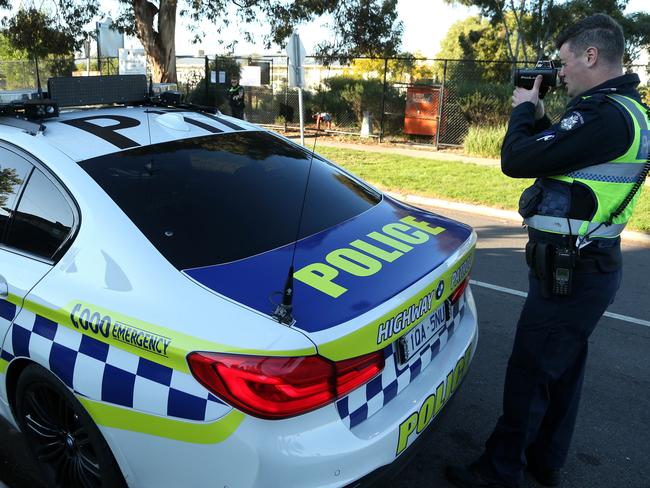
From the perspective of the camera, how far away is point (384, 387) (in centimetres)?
192

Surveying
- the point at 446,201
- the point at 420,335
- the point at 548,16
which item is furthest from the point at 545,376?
the point at 548,16

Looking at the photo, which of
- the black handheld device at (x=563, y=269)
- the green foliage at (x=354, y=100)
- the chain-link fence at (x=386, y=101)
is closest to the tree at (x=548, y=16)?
the chain-link fence at (x=386, y=101)

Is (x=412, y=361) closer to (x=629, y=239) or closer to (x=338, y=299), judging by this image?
(x=338, y=299)

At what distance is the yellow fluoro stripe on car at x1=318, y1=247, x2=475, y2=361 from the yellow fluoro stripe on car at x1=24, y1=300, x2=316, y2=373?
0.08 meters

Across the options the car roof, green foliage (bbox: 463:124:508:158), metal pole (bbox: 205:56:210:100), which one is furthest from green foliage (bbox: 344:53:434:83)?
the car roof

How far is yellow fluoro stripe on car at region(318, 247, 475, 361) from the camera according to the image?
172 centimetres

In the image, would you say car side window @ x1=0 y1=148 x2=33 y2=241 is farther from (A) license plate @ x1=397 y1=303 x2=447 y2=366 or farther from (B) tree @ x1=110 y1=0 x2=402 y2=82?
(B) tree @ x1=110 y1=0 x2=402 y2=82

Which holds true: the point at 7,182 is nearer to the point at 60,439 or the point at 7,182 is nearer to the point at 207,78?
the point at 60,439

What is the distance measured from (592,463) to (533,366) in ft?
2.72

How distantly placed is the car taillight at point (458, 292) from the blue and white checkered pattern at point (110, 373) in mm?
1165

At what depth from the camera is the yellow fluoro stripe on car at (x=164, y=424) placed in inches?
64.9

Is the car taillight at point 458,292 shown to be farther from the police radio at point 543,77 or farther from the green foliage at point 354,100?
the green foliage at point 354,100

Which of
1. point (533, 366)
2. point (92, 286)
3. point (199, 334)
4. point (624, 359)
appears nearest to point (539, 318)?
point (533, 366)

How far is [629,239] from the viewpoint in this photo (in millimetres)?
6852
